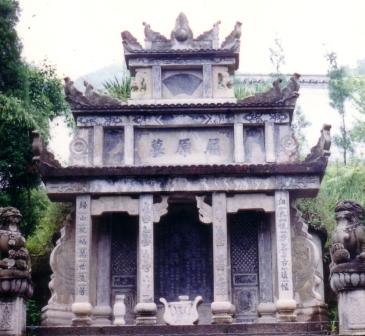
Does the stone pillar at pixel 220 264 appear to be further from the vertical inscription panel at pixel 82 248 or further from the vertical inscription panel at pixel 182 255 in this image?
the vertical inscription panel at pixel 82 248

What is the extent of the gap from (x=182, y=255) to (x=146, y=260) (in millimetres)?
1757

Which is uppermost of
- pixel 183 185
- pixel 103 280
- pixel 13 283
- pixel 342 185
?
pixel 342 185

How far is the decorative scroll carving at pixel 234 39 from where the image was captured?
21.0 m

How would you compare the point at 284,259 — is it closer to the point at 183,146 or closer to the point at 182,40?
the point at 183,146

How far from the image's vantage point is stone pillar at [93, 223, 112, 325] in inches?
748

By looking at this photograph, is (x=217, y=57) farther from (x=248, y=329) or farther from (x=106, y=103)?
(x=248, y=329)

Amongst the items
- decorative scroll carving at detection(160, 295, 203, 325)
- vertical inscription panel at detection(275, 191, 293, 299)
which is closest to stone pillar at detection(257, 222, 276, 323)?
vertical inscription panel at detection(275, 191, 293, 299)

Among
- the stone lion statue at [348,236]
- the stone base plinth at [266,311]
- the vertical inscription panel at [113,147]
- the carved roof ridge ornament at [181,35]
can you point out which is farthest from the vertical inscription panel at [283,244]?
the carved roof ridge ornament at [181,35]

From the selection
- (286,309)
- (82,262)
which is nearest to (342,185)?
(286,309)

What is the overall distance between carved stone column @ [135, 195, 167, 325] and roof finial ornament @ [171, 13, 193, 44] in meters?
4.68

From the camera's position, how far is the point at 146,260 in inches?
725

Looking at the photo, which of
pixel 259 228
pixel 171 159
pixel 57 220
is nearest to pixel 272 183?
pixel 259 228

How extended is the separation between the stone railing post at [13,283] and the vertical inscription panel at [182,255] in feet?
17.4

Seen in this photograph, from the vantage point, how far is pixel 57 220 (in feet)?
74.8
